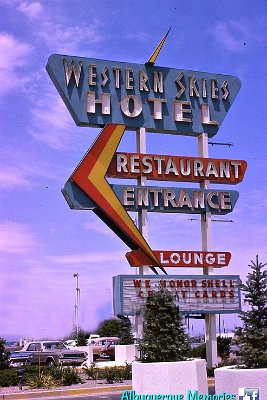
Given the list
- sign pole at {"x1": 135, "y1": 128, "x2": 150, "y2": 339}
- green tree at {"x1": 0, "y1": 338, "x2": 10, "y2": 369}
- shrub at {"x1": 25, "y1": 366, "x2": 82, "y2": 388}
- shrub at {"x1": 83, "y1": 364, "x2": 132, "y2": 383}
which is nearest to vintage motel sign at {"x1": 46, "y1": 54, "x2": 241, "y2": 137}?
sign pole at {"x1": 135, "y1": 128, "x2": 150, "y2": 339}

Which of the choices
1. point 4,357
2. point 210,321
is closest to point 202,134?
point 210,321

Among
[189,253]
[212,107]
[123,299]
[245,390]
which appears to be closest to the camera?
[245,390]

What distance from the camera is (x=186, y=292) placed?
3039 cm

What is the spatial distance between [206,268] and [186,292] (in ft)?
5.87

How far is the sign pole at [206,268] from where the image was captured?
30703 mm

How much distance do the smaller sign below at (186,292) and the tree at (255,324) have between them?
13898 millimetres

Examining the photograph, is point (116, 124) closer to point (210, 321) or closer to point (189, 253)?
point (189, 253)

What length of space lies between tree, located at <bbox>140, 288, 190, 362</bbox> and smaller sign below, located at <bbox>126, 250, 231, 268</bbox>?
13.5m

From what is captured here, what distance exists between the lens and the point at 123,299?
94.8 ft

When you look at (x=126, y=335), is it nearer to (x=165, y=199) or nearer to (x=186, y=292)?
(x=186, y=292)

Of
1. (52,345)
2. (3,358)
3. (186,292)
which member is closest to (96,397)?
(3,358)

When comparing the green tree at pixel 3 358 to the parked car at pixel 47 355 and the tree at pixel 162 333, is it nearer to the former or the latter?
the parked car at pixel 47 355

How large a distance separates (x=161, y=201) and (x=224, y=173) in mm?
3814

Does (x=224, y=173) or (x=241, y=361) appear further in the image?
(x=224, y=173)
